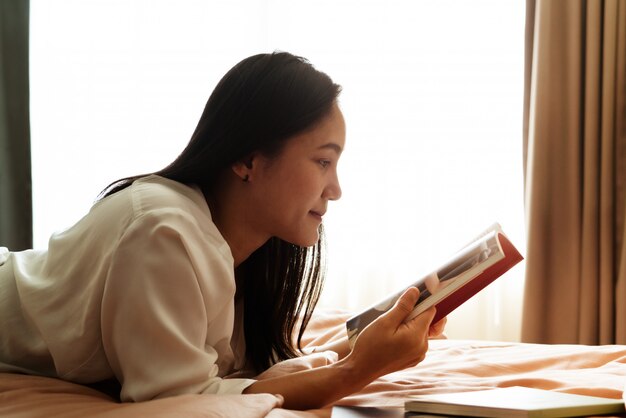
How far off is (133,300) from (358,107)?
2.28 meters

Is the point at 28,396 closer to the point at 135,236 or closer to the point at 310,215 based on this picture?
the point at 135,236

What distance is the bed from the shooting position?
96 centimetres

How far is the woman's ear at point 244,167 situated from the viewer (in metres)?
1.37

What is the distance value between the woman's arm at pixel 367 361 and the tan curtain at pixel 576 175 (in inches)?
65.3

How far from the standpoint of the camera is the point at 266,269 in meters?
1.63

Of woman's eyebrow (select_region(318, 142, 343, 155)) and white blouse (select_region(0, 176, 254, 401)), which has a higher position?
woman's eyebrow (select_region(318, 142, 343, 155))

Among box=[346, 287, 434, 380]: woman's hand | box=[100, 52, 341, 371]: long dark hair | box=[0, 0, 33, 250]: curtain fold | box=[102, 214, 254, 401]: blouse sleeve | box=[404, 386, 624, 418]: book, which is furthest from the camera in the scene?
box=[0, 0, 33, 250]: curtain fold

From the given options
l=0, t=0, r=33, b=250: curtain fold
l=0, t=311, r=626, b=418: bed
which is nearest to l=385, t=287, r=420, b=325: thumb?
l=0, t=311, r=626, b=418: bed

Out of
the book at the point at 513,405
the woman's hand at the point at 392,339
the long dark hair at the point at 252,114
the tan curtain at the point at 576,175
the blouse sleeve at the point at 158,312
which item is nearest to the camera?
the book at the point at 513,405

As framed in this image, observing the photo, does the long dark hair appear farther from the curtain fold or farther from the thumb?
the curtain fold

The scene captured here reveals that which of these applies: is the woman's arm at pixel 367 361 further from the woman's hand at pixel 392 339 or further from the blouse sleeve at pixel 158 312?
the blouse sleeve at pixel 158 312

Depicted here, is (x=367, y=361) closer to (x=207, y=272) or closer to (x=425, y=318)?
(x=425, y=318)

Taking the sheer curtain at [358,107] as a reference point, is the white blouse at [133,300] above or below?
below

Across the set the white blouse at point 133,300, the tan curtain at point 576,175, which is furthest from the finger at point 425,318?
the tan curtain at point 576,175
